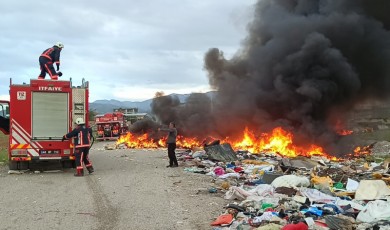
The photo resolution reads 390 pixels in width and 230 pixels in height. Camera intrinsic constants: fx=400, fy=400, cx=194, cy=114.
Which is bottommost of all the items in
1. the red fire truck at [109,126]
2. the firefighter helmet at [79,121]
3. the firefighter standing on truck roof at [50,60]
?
the red fire truck at [109,126]

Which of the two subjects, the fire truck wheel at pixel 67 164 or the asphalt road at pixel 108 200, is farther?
the fire truck wheel at pixel 67 164

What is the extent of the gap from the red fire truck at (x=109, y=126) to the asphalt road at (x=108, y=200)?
20.0 meters

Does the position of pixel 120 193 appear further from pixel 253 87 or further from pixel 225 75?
pixel 225 75

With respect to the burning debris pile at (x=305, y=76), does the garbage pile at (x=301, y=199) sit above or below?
below

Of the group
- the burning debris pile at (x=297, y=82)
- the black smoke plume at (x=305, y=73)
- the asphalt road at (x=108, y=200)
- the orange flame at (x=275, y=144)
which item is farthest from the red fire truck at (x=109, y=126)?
the asphalt road at (x=108, y=200)

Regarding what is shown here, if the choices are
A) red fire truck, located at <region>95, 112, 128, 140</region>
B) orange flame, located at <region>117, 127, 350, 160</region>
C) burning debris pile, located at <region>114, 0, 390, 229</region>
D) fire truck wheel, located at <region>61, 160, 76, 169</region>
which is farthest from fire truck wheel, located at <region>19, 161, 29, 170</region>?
red fire truck, located at <region>95, 112, 128, 140</region>

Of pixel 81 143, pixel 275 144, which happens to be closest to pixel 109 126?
pixel 275 144

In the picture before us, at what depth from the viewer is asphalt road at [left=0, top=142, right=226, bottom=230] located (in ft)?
20.3

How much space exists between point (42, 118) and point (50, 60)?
2340 mm

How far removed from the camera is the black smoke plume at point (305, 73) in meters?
20.3

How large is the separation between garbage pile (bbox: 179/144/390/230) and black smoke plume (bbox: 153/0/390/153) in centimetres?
836

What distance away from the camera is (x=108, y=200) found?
7922 millimetres

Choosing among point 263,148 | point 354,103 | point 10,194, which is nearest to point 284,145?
point 263,148

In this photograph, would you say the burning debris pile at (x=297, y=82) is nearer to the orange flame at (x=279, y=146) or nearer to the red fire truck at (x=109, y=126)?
the orange flame at (x=279, y=146)
